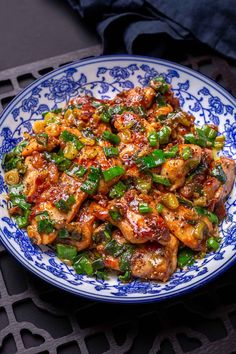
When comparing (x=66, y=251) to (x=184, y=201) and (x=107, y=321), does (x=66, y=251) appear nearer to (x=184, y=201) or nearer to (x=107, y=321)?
(x=107, y=321)

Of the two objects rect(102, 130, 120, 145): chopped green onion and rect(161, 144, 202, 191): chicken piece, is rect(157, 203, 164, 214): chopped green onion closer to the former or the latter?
rect(161, 144, 202, 191): chicken piece

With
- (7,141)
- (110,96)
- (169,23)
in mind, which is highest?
(169,23)

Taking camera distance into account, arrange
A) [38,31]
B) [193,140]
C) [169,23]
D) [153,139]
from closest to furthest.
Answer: [153,139], [193,140], [169,23], [38,31]

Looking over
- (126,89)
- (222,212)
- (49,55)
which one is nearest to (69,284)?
(222,212)

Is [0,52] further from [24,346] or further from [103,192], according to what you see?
[24,346]


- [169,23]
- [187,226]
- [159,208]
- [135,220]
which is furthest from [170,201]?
[169,23]

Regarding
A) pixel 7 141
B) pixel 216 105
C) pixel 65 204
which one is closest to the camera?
pixel 65 204

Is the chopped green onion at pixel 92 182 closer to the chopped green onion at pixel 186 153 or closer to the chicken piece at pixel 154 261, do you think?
the chicken piece at pixel 154 261

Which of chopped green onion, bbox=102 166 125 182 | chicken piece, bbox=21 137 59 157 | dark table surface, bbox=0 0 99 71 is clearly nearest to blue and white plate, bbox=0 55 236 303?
chicken piece, bbox=21 137 59 157

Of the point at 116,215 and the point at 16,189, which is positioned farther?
the point at 16,189
